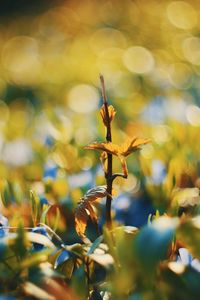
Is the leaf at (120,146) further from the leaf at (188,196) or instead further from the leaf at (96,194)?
the leaf at (188,196)

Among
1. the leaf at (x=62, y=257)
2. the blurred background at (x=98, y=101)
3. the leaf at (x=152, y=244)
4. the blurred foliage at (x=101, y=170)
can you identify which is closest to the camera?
the leaf at (x=152, y=244)

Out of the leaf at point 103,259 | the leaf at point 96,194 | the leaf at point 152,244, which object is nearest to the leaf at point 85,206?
the leaf at point 96,194

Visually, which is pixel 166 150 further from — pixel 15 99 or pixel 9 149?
pixel 15 99

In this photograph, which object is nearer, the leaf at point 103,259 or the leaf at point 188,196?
the leaf at point 103,259

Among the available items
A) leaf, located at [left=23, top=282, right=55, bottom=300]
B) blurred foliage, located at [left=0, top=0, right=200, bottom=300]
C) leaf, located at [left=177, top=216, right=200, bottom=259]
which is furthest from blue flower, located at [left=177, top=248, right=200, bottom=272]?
leaf, located at [left=23, top=282, right=55, bottom=300]

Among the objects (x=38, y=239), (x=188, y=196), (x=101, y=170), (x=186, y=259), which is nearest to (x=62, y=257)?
(x=38, y=239)

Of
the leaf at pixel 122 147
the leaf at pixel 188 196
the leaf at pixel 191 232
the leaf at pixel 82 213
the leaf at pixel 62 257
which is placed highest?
the leaf at pixel 122 147

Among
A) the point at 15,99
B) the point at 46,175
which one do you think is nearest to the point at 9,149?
the point at 46,175
